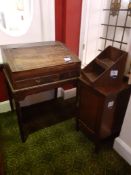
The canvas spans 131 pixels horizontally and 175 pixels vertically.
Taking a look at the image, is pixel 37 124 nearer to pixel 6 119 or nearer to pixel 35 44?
pixel 6 119

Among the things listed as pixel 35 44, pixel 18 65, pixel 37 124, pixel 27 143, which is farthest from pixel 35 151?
pixel 35 44

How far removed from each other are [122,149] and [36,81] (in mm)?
1067

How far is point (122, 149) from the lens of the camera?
1641mm

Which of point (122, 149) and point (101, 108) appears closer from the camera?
point (101, 108)

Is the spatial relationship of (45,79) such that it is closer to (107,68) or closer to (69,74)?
(69,74)

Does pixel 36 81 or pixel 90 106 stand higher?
pixel 36 81

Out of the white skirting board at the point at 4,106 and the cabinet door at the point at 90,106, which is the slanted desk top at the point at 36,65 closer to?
the cabinet door at the point at 90,106

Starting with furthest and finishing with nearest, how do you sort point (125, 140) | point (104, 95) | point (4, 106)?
point (4, 106) < point (125, 140) < point (104, 95)

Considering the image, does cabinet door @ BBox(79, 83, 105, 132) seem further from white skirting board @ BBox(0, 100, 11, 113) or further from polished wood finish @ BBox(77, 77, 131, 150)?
white skirting board @ BBox(0, 100, 11, 113)

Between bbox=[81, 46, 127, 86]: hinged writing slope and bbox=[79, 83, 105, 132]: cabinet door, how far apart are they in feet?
0.37

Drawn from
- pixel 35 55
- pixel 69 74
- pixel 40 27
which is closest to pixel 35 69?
pixel 35 55

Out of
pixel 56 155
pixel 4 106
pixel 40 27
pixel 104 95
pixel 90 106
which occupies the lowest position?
pixel 56 155

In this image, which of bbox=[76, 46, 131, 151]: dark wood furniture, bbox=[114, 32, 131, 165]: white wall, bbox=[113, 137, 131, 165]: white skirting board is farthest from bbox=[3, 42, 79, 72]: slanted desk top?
bbox=[113, 137, 131, 165]: white skirting board

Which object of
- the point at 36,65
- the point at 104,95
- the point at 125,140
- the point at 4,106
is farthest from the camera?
the point at 4,106
